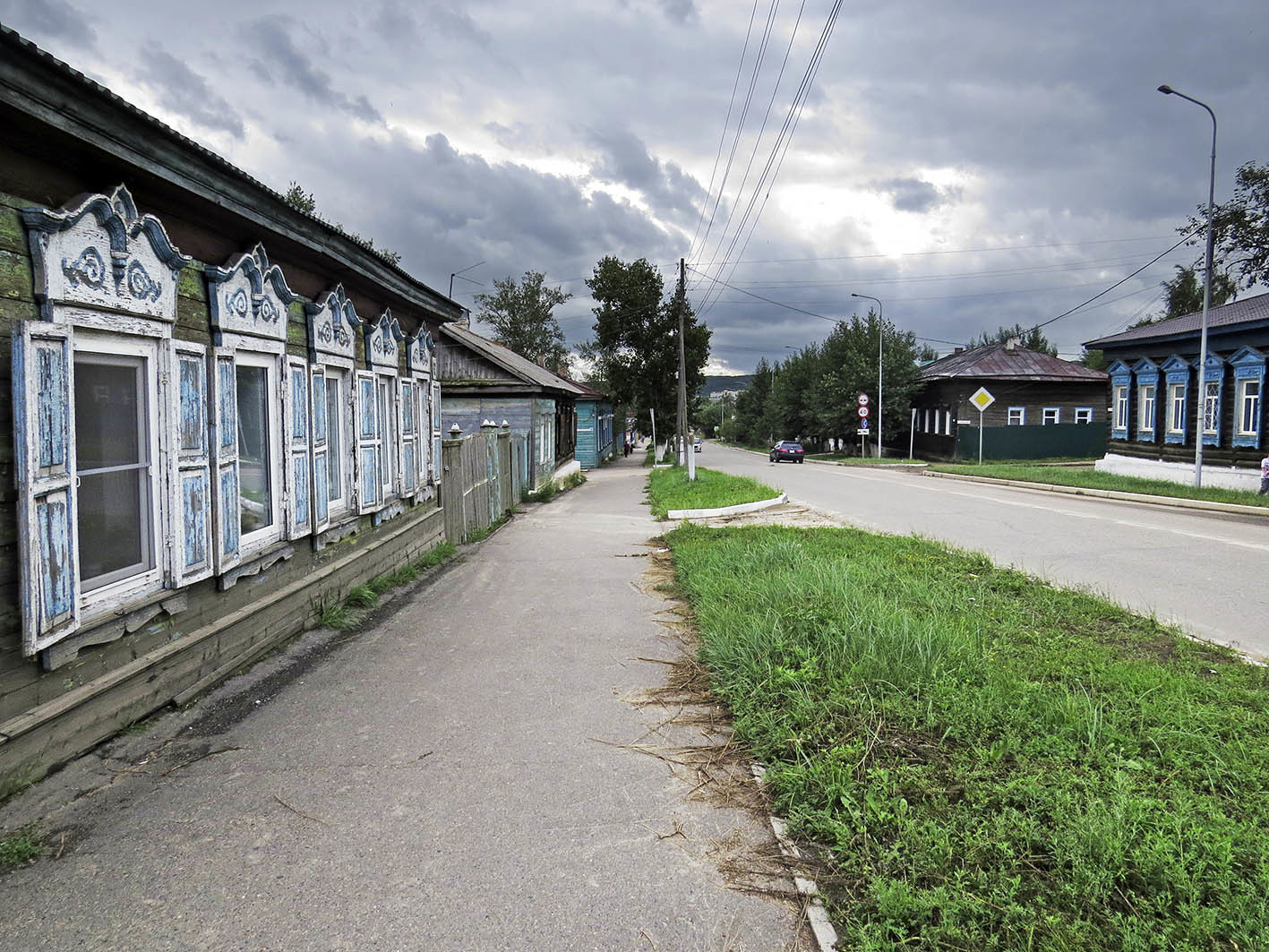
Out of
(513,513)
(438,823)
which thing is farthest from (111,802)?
(513,513)

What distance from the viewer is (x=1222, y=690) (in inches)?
180

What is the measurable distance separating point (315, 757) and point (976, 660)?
3796 millimetres

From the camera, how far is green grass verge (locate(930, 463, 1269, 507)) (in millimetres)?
16875

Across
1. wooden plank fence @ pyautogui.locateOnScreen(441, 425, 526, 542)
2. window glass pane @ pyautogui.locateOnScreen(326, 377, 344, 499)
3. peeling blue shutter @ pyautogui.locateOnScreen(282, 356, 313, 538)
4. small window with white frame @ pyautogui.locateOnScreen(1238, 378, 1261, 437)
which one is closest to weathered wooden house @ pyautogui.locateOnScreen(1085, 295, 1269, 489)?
small window with white frame @ pyautogui.locateOnScreen(1238, 378, 1261, 437)

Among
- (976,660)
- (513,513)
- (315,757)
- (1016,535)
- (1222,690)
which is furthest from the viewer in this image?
(513,513)

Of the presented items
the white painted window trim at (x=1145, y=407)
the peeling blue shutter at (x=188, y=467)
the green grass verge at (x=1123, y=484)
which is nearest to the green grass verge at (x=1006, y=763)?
the peeling blue shutter at (x=188, y=467)

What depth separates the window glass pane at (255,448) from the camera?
6242 mm

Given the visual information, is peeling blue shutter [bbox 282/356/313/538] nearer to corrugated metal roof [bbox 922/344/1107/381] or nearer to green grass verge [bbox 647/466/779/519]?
green grass verge [bbox 647/466/779/519]

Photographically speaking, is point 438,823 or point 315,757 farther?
point 315,757

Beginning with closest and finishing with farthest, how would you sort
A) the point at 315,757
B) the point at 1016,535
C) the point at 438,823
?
1. the point at 438,823
2. the point at 315,757
3. the point at 1016,535

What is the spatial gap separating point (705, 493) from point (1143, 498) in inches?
384

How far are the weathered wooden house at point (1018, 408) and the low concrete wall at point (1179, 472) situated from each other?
38.7ft

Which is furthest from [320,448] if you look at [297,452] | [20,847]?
[20,847]

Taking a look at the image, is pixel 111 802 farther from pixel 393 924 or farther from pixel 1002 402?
pixel 1002 402
